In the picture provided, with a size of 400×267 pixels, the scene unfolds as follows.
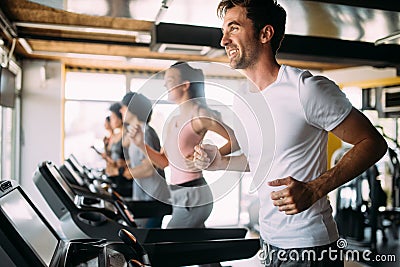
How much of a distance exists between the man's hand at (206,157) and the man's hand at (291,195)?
1.47 feet

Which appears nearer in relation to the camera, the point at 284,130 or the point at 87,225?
the point at 284,130

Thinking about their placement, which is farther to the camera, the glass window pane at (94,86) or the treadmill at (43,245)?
the glass window pane at (94,86)

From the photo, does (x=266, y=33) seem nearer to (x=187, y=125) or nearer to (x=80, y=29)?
(x=187, y=125)

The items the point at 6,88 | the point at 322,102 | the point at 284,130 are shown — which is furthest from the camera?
the point at 6,88

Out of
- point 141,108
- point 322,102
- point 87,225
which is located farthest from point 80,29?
point 322,102

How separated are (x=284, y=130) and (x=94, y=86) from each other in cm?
639

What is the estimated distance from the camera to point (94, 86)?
7688mm

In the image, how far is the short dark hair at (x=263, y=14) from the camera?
1697mm

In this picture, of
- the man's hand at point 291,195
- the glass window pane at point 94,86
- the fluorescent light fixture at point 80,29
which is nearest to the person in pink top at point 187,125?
the man's hand at point 291,195

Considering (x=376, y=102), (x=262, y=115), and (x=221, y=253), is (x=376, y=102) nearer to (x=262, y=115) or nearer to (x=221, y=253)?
(x=221, y=253)

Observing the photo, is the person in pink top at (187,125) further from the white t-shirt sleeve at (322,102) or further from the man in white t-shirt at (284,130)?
the white t-shirt sleeve at (322,102)

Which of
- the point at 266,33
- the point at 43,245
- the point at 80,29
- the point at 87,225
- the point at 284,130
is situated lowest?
the point at 87,225

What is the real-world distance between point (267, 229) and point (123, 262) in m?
0.56

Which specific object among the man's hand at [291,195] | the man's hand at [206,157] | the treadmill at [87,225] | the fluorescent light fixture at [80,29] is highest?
the fluorescent light fixture at [80,29]
